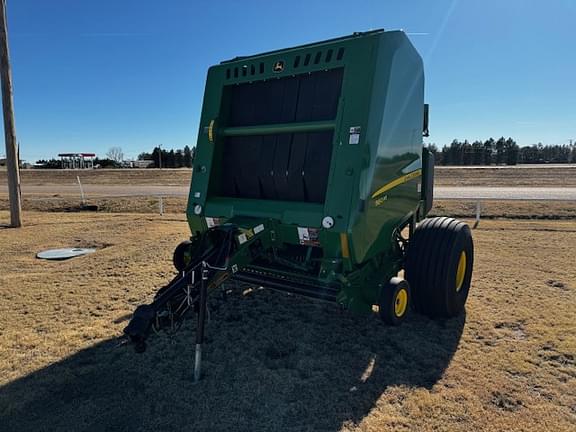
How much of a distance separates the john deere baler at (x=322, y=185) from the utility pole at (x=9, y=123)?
7.87m

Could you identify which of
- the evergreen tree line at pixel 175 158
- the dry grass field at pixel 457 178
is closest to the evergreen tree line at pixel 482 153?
the dry grass field at pixel 457 178

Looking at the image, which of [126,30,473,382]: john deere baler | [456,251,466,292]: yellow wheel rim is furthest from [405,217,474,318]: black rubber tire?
[456,251,466,292]: yellow wheel rim

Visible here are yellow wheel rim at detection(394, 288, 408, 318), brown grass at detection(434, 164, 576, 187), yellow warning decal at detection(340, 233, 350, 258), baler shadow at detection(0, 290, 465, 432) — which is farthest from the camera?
brown grass at detection(434, 164, 576, 187)

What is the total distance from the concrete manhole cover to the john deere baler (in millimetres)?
3648

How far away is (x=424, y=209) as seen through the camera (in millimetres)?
5027

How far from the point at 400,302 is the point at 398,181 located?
3.81 ft

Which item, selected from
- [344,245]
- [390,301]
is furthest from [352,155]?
[390,301]

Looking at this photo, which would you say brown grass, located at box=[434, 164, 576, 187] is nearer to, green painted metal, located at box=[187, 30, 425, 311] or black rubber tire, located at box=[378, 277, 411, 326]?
green painted metal, located at box=[187, 30, 425, 311]

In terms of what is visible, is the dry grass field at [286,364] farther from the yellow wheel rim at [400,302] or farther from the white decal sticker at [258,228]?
the white decal sticker at [258,228]

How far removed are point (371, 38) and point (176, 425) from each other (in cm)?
331

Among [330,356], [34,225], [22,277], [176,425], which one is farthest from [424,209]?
[34,225]

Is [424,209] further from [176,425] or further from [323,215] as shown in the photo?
[176,425]

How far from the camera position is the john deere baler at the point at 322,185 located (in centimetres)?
331

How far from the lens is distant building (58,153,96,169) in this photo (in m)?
59.5
